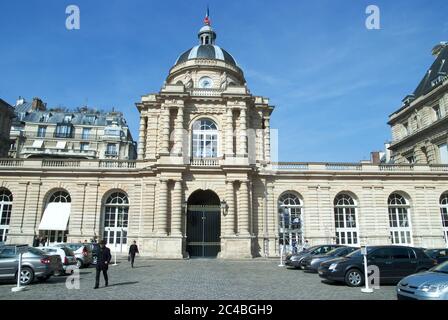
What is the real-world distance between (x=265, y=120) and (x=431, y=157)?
1749 centimetres

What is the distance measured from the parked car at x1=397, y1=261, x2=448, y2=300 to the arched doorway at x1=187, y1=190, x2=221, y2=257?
63.6 feet

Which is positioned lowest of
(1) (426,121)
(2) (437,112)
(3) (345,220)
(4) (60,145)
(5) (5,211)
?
(3) (345,220)

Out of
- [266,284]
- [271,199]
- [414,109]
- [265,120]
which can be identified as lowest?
[266,284]

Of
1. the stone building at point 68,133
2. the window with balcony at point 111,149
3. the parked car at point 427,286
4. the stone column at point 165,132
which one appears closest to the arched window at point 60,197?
the stone column at point 165,132

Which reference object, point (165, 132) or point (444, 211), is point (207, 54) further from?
point (444, 211)

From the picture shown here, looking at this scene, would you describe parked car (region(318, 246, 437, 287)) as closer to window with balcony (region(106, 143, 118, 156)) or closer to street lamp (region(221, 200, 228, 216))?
street lamp (region(221, 200, 228, 216))

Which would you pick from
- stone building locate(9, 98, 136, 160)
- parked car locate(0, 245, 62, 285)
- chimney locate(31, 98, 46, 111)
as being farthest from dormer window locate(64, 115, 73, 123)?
parked car locate(0, 245, 62, 285)

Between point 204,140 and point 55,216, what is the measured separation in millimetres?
13676

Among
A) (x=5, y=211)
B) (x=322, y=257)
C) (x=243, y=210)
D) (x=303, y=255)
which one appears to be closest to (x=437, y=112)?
(x=243, y=210)

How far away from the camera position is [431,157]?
34719 millimetres

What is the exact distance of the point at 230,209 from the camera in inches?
1059

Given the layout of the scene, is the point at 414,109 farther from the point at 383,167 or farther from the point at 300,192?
the point at 300,192
